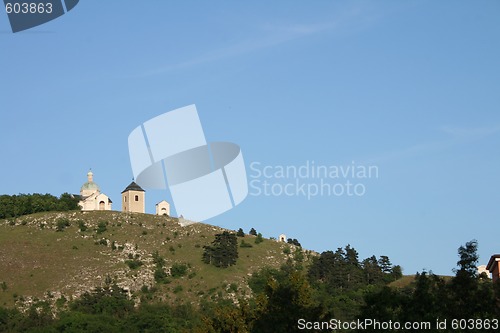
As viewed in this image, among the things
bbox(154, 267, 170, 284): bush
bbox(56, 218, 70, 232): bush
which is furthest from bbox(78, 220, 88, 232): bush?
bbox(154, 267, 170, 284): bush

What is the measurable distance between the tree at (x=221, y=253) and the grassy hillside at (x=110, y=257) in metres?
1.17

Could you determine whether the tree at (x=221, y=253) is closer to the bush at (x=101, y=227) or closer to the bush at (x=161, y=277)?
the bush at (x=161, y=277)

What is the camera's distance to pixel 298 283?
216 feet

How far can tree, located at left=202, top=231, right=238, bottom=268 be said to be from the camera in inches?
6880

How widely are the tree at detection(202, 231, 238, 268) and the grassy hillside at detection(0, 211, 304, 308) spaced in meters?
1.17

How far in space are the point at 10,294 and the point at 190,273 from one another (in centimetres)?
2856

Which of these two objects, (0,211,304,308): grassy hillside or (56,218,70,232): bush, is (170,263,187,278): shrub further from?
(56,218,70,232): bush

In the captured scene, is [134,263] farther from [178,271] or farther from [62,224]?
[62,224]

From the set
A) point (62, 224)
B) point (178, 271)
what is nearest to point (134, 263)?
point (178, 271)

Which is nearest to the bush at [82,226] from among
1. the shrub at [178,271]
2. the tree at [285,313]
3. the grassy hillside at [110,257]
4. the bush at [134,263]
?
the grassy hillside at [110,257]

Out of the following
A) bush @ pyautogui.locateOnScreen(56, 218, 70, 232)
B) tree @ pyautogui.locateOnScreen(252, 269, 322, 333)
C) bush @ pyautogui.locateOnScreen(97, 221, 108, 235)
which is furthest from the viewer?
bush @ pyautogui.locateOnScreen(97, 221, 108, 235)

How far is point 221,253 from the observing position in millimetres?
174750

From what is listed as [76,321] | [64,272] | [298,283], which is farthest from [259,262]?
[298,283]

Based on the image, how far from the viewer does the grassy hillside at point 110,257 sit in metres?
165
